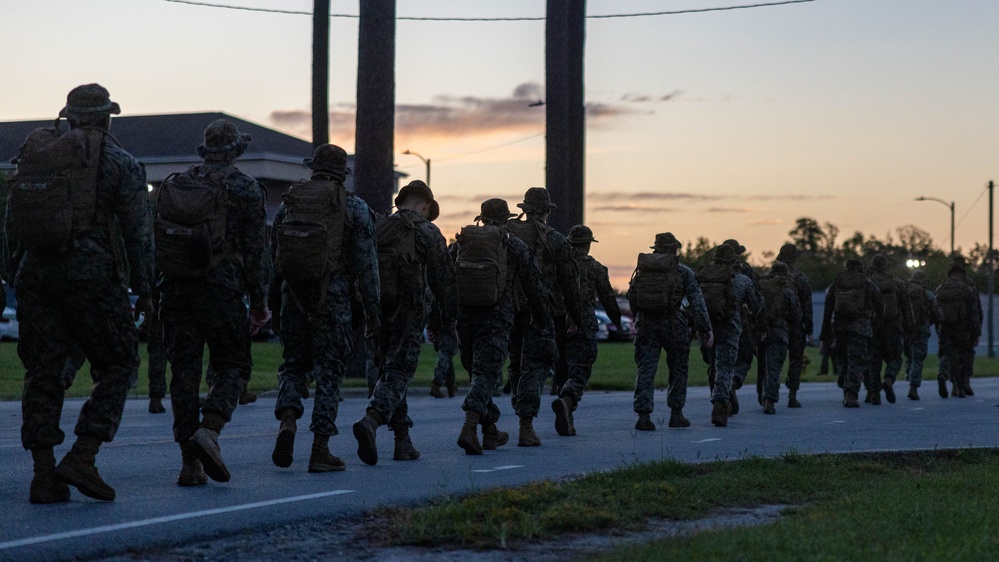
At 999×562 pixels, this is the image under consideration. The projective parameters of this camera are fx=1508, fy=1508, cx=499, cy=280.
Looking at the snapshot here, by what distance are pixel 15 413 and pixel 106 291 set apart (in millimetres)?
8237

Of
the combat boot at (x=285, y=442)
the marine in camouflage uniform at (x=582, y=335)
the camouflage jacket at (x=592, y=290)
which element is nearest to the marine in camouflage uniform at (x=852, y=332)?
the camouflage jacket at (x=592, y=290)

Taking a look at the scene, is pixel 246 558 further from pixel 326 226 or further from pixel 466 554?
pixel 326 226

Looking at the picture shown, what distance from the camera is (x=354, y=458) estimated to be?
10.7 m

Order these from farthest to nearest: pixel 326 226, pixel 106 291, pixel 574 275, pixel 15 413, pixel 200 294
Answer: pixel 15 413, pixel 574 275, pixel 326 226, pixel 200 294, pixel 106 291

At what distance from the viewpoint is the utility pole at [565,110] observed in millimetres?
22891

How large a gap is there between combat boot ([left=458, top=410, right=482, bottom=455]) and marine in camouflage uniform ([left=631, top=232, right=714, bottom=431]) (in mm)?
3586

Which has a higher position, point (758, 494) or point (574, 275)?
point (574, 275)

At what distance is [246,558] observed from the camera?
6.41 m

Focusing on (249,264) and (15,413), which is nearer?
(249,264)

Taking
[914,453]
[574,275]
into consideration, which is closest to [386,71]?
[574,275]

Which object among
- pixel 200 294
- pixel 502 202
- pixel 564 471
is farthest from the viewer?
pixel 502 202

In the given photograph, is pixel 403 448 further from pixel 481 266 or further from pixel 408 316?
pixel 481 266

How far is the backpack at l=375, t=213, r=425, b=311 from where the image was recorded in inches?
411

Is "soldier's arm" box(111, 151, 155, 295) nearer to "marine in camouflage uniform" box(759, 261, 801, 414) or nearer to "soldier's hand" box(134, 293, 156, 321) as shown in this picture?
"soldier's hand" box(134, 293, 156, 321)
